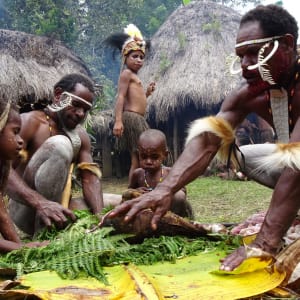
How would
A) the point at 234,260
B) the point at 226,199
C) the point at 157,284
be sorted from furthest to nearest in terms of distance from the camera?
the point at 226,199, the point at 234,260, the point at 157,284

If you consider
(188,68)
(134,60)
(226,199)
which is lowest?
(226,199)

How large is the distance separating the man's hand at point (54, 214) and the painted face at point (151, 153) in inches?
47.1

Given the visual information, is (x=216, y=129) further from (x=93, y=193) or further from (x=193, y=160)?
(x=93, y=193)

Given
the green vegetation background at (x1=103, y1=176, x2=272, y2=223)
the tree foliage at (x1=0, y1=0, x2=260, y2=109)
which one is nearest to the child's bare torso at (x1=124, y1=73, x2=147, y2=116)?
the green vegetation background at (x1=103, y1=176, x2=272, y2=223)

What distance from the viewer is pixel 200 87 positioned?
12.1 m

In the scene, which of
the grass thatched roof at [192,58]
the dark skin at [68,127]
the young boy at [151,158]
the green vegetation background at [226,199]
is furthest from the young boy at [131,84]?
the grass thatched roof at [192,58]

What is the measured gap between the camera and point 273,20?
261cm

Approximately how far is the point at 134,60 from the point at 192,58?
21.0 feet

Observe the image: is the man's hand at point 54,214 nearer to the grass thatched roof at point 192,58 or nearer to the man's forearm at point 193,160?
the man's forearm at point 193,160

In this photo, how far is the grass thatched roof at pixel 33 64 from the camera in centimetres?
916

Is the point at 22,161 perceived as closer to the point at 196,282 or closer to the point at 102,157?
the point at 196,282

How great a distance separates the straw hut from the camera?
12.1 metres

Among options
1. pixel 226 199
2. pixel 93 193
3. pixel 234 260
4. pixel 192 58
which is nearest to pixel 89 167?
pixel 93 193

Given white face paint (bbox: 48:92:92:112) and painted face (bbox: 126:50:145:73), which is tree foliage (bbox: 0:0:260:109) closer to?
painted face (bbox: 126:50:145:73)
